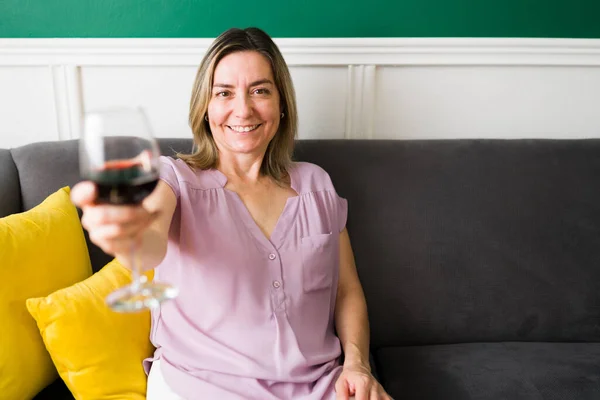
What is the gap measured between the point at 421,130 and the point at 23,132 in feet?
4.67

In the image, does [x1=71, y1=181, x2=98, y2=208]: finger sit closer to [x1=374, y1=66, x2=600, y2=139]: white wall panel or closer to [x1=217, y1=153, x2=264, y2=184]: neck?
[x1=217, y1=153, x2=264, y2=184]: neck

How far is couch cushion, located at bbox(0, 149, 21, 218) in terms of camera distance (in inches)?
60.8

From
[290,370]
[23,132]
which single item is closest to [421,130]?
[290,370]

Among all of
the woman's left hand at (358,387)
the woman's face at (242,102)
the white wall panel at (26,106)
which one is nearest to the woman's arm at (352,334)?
the woman's left hand at (358,387)

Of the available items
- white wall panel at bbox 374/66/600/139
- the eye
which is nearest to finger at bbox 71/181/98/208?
the eye

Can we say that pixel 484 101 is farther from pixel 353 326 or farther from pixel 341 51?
pixel 353 326

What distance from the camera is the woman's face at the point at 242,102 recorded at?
56.4 inches

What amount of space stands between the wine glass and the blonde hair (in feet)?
2.18

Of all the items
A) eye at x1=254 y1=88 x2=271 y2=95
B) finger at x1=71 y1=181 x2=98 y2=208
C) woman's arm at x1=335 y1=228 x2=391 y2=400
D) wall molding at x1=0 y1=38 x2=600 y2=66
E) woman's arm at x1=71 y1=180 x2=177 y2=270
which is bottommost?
woman's arm at x1=335 y1=228 x2=391 y2=400

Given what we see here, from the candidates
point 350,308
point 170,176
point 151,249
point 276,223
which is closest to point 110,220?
point 151,249

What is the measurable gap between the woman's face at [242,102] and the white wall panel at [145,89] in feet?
1.67

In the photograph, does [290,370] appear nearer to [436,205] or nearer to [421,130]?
[436,205]

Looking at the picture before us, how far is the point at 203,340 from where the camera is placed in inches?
52.6

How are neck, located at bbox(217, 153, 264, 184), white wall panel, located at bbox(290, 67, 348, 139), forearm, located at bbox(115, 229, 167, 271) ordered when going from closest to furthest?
1. forearm, located at bbox(115, 229, 167, 271)
2. neck, located at bbox(217, 153, 264, 184)
3. white wall panel, located at bbox(290, 67, 348, 139)
